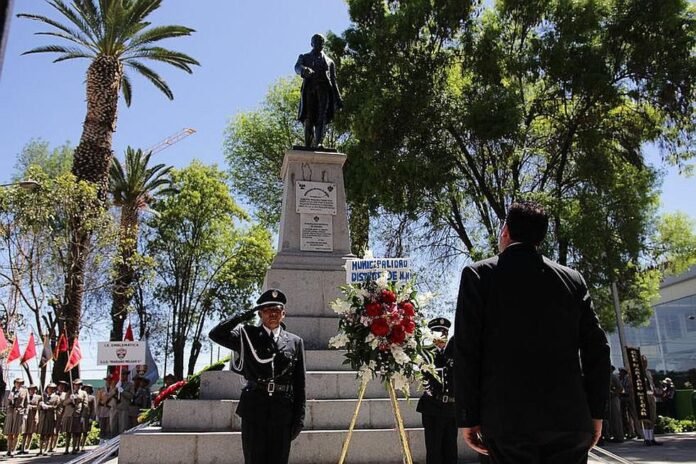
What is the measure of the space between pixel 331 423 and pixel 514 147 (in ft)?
43.3

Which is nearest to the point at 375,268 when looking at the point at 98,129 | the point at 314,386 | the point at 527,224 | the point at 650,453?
the point at 314,386

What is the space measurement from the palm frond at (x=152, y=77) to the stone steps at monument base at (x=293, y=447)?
71.4 feet

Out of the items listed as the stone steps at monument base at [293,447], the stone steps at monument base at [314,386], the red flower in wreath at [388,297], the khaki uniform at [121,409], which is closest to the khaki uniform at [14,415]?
the khaki uniform at [121,409]

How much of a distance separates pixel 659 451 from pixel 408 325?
852 cm

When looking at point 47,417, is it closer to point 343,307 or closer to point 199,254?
point 343,307

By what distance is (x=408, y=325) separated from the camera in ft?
20.8

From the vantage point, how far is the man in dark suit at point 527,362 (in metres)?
2.76

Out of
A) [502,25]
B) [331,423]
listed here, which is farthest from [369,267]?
[502,25]

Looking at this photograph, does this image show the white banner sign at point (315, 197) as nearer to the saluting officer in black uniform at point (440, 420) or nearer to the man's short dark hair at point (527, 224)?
the saluting officer in black uniform at point (440, 420)

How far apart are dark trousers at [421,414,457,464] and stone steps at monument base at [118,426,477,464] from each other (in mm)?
1150

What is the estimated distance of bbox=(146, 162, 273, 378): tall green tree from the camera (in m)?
35.7

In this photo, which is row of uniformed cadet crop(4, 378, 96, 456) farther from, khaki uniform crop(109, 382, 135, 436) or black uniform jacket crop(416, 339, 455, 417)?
black uniform jacket crop(416, 339, 455, 417)

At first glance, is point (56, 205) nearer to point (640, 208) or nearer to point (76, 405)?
point (76, 405)

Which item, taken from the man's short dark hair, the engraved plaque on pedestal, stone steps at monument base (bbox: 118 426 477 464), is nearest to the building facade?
the engraved plaque on pedestal
